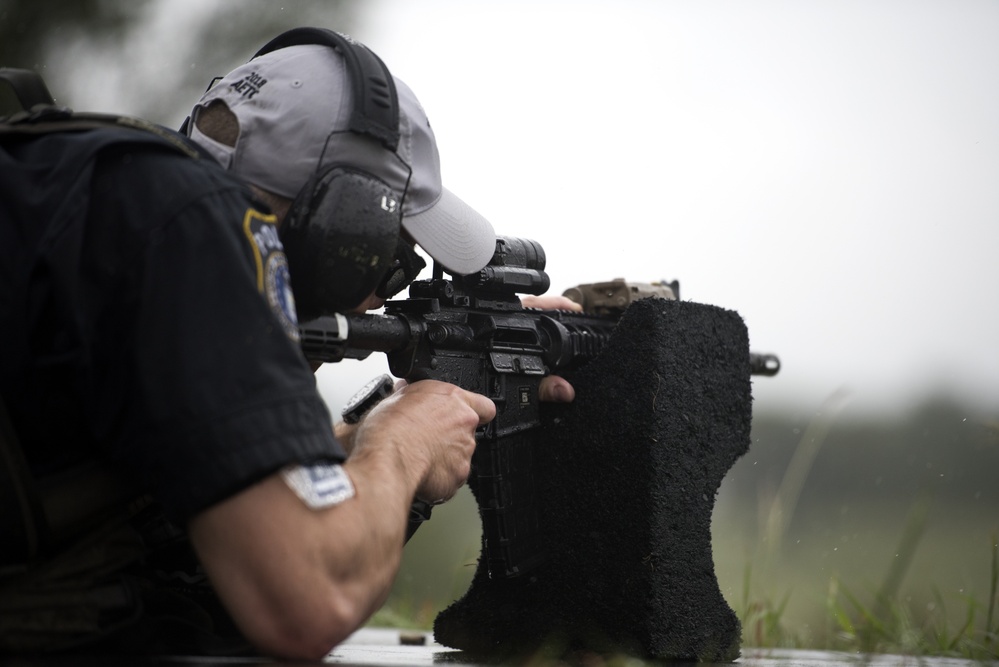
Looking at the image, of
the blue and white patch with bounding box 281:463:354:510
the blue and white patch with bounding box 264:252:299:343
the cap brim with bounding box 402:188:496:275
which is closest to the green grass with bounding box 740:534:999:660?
the cap brim with bounding box 402:188:496:275

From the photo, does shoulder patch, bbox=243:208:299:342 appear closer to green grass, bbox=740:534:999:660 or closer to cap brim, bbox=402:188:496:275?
cap brim, bbox=402:188:496:275

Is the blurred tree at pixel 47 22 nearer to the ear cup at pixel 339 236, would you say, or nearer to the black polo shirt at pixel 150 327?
the ear cup at pixel 339 236

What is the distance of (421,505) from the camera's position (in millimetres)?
2178

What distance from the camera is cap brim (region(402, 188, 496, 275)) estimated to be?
6.32ft

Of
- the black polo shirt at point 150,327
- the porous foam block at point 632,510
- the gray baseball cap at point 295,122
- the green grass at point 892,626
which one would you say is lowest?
the green grass at point 892,626

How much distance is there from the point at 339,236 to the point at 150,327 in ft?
1.52

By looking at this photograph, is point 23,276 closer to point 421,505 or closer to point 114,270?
point 114,270

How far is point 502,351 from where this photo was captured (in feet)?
8.16

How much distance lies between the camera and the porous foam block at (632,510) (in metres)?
2.52

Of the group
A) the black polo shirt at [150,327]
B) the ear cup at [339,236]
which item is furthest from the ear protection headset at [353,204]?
the black polo shirt at [150,327]

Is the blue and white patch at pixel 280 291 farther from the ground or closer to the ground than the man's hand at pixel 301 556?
farther from the ground

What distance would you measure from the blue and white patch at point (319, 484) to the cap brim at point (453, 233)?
2.25ft

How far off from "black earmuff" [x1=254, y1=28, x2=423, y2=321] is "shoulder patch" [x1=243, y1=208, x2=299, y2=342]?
0.20 m

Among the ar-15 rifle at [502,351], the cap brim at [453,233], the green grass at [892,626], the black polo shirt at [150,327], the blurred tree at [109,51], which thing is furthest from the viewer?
the blurred tree at [109,51]
